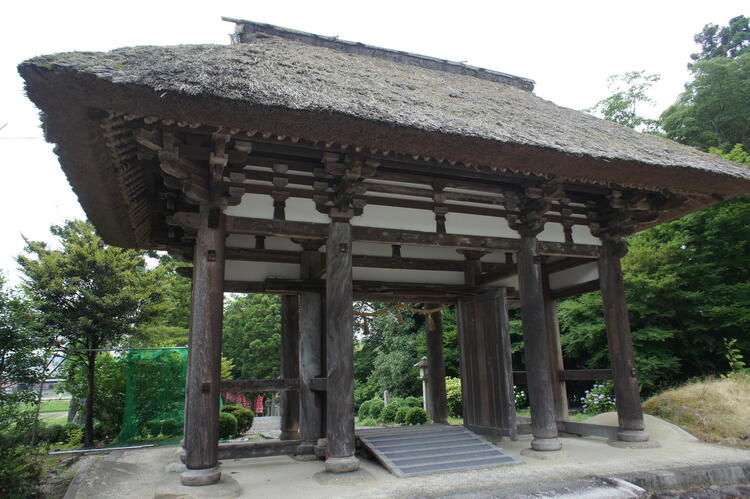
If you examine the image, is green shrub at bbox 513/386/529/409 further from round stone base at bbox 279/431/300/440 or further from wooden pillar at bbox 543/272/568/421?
round stone base at bbox 279/431/300/440

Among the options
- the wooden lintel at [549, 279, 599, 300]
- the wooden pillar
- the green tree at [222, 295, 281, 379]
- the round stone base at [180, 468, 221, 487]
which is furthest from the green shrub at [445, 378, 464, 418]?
the round stone base at [180, 468, 221, 487]

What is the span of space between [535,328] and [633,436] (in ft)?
7.55

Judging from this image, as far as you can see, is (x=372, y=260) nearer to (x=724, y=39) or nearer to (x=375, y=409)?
(x=375, y=409)

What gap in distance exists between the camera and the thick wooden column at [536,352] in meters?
6.56

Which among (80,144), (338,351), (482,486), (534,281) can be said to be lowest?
(482,486)

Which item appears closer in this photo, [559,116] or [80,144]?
[80,144]

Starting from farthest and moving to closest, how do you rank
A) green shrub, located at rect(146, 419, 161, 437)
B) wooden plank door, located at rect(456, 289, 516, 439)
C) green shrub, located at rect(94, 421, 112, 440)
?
green shrub, located at rect(94, 421, 112, 440) → green shrub, located at rect(146, 419, 161, 437) → wooden plank door, located at rect(456, 289, 516, 439)

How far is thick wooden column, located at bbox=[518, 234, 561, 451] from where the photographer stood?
6562mm

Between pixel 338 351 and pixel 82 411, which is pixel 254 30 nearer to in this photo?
pixel 338 351

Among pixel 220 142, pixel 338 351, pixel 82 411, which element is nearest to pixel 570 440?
pixel 338 351

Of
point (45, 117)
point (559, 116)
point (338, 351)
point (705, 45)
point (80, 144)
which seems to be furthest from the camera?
point (705, 45)

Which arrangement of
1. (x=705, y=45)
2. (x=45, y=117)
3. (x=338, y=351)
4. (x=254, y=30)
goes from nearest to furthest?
1. (x=45, y=117)
2. (x=338, y=351)
3. (x=254, y=30)
4. (x=705, y=45)

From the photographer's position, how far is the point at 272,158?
19.5 ft

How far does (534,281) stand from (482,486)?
10.1 ft
